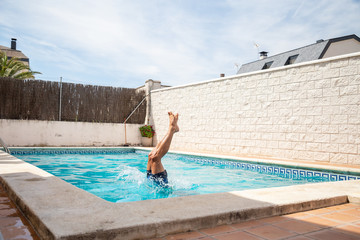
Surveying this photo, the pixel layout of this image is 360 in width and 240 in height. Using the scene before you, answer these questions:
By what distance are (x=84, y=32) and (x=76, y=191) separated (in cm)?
880

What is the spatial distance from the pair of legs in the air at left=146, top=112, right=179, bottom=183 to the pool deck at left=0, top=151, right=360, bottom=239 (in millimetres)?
1249

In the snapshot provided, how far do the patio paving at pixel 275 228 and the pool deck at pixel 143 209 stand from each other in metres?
0.05

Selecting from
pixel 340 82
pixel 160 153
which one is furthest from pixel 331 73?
pixel 160 153

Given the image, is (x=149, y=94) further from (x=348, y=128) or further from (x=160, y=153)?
(x=160, y=153)

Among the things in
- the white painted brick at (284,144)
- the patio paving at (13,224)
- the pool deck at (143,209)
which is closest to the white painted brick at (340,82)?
the white painted brick at (284,144)

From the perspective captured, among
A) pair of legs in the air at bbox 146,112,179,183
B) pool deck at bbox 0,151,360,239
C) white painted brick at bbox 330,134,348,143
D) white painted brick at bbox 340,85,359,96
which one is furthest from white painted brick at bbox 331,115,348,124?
pair of legs in the air at bbox 146,112,179,183

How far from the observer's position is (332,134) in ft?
18.8

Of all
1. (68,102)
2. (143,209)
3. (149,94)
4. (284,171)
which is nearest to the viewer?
(143,209)

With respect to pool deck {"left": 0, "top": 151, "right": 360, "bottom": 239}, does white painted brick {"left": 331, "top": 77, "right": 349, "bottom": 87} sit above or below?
above

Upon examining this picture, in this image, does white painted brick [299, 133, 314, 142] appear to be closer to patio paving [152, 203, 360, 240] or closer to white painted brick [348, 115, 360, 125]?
white painted brick [348, 115, 360, 125]

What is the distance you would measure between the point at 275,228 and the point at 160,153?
1.98 meters

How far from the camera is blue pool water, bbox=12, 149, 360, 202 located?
3945 mm

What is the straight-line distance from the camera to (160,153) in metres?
3.50

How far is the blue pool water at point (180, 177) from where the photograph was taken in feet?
12.9
